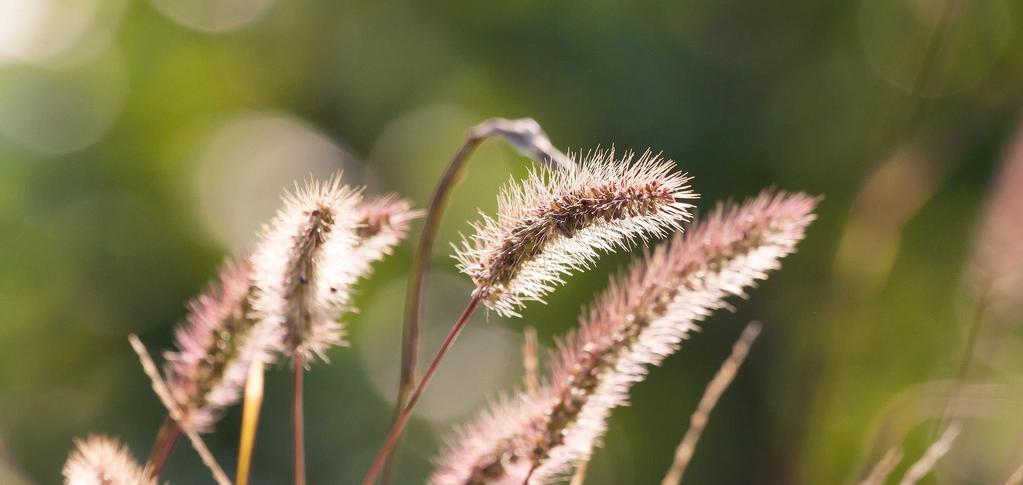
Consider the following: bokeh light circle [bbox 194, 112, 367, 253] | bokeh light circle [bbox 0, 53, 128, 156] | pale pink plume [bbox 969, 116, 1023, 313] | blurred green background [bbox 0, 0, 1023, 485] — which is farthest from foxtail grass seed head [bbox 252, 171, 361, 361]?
bokeh light circle [bbox 0, 53, 128, 156]

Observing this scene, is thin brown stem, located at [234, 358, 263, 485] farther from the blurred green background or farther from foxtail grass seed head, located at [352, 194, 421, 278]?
the blurred green background

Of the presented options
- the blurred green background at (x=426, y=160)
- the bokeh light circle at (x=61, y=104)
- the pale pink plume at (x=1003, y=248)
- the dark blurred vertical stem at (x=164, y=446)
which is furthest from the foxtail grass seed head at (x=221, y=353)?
the bokeh light circle at (x=61, y=104)

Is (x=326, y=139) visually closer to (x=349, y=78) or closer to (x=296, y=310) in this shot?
(x=349, y=78)

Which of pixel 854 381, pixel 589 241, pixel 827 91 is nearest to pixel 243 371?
pixel 589 241

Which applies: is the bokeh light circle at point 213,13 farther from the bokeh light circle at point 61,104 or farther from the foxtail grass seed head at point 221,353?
the foxtail grass seed head at point 221,353

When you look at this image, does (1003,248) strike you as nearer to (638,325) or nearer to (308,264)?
(638,325)

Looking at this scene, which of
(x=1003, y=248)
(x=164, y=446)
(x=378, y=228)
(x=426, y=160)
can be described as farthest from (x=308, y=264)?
(x=426, y=160)

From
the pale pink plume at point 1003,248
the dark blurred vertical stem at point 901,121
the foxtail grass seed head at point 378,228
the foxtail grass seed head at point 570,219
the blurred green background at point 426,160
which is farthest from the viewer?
the blurred green background at point 426,160
